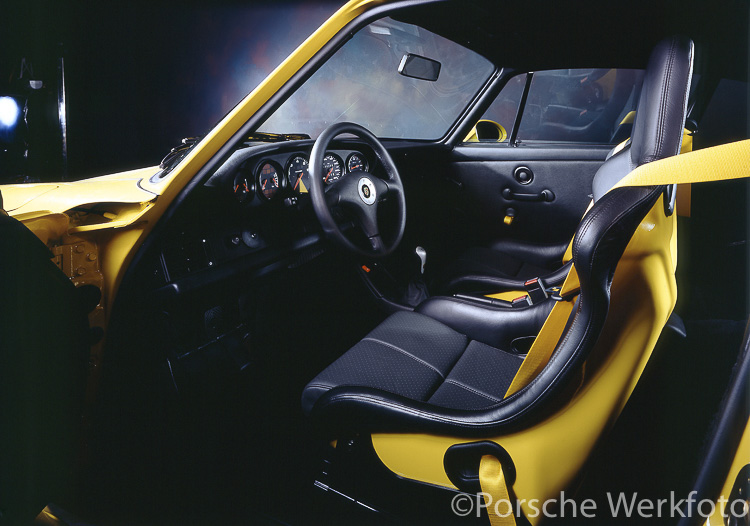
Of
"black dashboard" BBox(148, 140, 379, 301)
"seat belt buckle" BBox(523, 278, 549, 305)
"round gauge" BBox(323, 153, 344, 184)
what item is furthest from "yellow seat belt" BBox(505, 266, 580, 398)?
"round gauge" BBox(323, 153, 344, 184)

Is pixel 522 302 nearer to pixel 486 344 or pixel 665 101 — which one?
pixel 486 344

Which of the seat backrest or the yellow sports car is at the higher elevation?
the seat backrest

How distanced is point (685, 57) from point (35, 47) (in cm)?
615

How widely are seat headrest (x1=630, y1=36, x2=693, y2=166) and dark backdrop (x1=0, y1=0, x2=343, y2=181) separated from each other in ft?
18.6

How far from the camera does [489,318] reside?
5.02 feet

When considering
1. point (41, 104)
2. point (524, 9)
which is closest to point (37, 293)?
A: point (524, 9)

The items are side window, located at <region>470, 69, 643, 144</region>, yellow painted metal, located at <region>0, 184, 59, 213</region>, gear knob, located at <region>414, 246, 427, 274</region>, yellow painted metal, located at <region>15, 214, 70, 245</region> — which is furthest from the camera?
side window, located at <region>470, 69, 643, 144</region>

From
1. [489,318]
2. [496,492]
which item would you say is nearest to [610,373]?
[496,492]

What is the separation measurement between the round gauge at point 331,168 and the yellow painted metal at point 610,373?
4.64 feet

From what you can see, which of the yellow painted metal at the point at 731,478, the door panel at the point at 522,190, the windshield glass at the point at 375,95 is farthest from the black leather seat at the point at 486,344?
the windshield glass at the point at 375,95

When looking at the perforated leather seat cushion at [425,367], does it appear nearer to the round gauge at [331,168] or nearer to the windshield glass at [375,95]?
the round gauge at [331,168]

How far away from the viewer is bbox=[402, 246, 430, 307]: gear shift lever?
2.36m

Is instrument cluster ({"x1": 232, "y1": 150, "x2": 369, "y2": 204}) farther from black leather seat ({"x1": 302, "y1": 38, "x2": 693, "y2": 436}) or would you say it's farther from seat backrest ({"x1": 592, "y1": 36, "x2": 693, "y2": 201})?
seat backrest ({"x1": 592, "y1": 36, "x2": 693, "y2": 201})

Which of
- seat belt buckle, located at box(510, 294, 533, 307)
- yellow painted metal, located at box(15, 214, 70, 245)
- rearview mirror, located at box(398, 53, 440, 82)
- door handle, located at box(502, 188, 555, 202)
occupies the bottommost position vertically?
seat belt buckle, located at box(510, 294, 533, 307)
